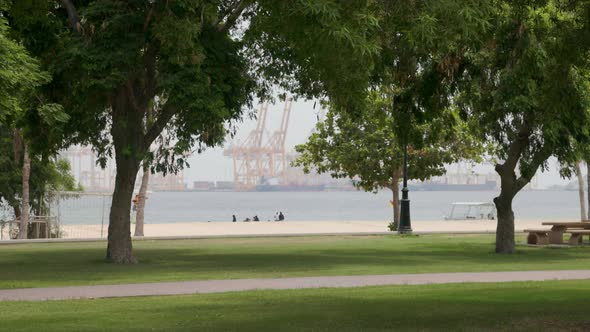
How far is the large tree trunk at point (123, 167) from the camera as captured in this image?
2669cm

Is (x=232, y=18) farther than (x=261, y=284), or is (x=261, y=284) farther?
(x=232, y=18)

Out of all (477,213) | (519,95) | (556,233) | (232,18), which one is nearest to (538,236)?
(556,233)

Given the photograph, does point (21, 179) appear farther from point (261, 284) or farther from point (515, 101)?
point (261, 284)

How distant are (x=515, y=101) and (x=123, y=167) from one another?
985 centimetres

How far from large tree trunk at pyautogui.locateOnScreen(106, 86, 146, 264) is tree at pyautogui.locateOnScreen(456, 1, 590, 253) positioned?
28.0ft

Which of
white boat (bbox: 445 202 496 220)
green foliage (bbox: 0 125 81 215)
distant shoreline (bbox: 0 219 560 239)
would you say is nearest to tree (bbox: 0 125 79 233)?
green foliage (bbox: 0 125 81 215)

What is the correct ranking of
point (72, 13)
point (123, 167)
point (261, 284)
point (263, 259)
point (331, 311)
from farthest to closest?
point (263, 259), point (123, 167), point (72, 13), point (261, 284), point (331, 311)

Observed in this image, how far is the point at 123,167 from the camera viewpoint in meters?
27.2

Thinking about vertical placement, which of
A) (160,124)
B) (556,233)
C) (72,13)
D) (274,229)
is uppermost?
(72,13)

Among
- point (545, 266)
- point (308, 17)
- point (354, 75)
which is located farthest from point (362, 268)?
point (308, 17)

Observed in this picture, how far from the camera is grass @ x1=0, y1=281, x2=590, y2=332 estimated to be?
13266 millimetres

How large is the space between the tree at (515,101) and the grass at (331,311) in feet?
17.4

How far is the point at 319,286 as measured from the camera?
61.8 feet

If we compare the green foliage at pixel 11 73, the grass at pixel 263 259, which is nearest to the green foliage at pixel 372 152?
the grass at pixel 263 259
